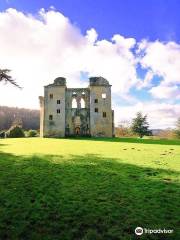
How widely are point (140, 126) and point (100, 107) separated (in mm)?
18706

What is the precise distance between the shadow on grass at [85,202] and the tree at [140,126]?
2272 inches

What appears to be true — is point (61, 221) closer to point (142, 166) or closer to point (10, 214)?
point (10, 214)

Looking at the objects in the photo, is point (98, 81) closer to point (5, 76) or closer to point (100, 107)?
point (100, 107)

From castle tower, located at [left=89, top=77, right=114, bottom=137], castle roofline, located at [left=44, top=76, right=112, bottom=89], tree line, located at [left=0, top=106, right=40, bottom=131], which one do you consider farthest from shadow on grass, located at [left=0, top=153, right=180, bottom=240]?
tree line, located at [left=0, top=106, right=40, bottom=131]

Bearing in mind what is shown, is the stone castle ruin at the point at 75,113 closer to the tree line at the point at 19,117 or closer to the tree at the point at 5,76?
the tree at the point at 5,76

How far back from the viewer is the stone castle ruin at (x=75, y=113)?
2137 inches

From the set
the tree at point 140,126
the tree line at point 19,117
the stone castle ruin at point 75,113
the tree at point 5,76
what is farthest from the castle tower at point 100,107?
the tree line at point 19,117

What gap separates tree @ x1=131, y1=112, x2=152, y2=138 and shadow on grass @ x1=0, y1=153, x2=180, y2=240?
57709 millimetres

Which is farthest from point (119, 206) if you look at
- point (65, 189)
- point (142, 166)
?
point (142, 166)

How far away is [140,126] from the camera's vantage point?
69.2m

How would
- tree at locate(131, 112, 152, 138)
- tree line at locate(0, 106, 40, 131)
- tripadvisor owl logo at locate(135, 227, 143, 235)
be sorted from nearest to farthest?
tripadvisor owl logo at locate(135, 227, 143, 235)
tree at locate(131, 112, 152, 138)
tree line at locate(0, 106, 40, 131)

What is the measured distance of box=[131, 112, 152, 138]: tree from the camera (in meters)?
69.1

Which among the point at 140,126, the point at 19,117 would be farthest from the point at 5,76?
the point at 19,117

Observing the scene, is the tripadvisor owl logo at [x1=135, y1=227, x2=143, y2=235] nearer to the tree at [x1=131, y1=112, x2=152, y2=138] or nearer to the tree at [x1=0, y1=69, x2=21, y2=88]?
the tree at [x1=0, y1=69, x2=21, y2=88]
